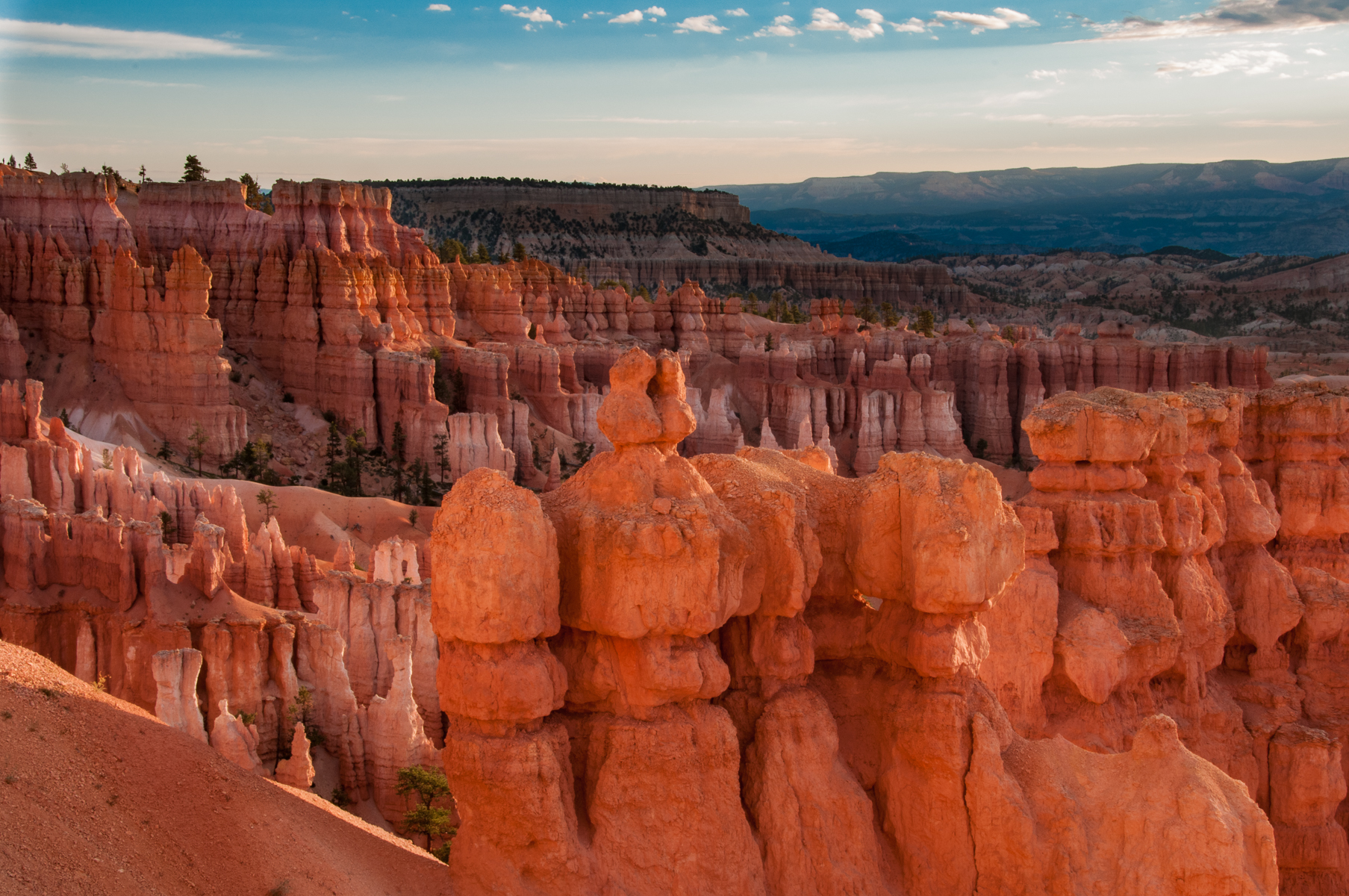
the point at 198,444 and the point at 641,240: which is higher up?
the point at 641,240

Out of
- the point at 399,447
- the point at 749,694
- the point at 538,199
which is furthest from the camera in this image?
the point at 538,199

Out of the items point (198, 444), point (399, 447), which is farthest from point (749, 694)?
point (399, 447)

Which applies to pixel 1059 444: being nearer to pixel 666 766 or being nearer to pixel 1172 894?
pixel 1172 894

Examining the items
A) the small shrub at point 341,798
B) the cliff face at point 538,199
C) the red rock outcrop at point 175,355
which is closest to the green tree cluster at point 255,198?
the red rock outcrop at point 175,355

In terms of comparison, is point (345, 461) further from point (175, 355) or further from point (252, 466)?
point (175, 355)

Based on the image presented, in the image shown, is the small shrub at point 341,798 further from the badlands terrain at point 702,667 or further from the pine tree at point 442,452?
the pine tree at point 442,452

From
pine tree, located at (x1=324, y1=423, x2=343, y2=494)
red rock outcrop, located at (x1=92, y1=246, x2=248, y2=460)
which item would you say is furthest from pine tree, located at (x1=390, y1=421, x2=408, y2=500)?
red rock outcrop, located at (x1=92, y1=246, x2=248, y2=460)

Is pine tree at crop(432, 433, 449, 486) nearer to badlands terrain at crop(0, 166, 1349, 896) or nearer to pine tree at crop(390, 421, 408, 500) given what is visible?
pine tree at crop(390, 421, 408, 500)

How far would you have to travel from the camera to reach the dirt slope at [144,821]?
9977mm

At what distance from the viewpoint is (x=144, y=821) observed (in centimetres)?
1066

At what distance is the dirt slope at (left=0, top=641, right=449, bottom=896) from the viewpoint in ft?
32.7

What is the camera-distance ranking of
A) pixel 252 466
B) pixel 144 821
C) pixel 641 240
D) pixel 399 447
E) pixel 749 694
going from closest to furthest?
1. pixel 144 821
2. pixel 749 694
3. pixel 252 466
4. pixel 399 447
5. pixel 641 240

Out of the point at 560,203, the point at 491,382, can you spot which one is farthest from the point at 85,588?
the point at 560,203

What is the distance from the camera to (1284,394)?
22.7 meters
